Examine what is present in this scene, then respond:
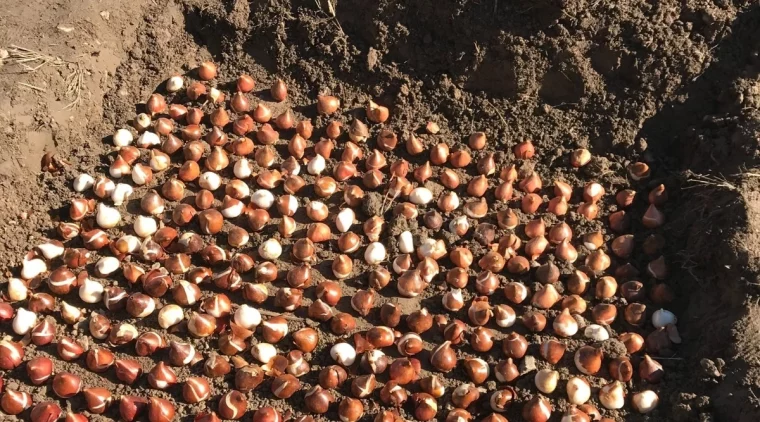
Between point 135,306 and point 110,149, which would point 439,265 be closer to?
point 135,306

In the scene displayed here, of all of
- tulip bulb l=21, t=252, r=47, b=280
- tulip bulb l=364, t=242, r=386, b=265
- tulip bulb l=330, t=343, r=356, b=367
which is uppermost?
tulip bulb l=364, t=242, r=386, b=265

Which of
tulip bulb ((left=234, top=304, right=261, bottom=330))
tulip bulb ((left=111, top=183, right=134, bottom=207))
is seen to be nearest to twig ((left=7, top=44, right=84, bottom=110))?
tulip bulb ((left=111, top=183, right=134, bottom=207))

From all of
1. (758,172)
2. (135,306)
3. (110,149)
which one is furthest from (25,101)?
(758,172)

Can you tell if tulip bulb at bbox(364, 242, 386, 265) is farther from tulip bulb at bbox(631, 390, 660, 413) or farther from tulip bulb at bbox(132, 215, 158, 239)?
tulip bulb at bbox(631, 390, 660, 413)

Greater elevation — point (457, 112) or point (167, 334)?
point (457, 112)

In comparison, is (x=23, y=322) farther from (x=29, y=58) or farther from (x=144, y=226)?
(x=29, y=58)

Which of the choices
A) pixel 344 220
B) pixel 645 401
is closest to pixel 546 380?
pixel 645 401
